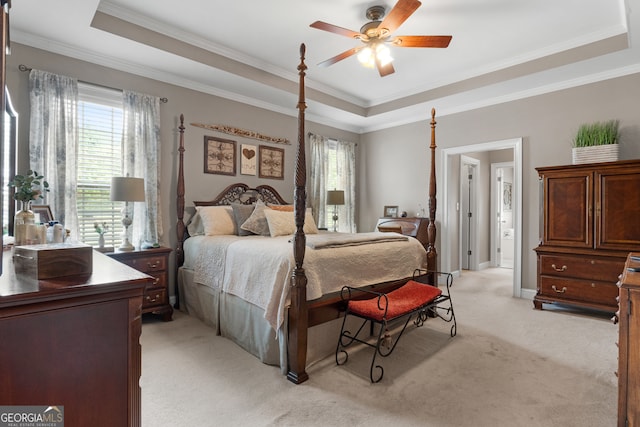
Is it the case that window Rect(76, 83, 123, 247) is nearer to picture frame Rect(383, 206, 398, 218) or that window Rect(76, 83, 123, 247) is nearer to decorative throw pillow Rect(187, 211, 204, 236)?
decorative throw pillow Rect(187, 211, 204, 236)

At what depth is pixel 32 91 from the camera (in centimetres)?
299

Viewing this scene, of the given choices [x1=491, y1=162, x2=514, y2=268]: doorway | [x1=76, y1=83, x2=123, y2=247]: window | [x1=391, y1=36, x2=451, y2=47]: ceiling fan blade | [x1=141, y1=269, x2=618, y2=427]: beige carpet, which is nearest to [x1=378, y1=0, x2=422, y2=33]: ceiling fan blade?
[x1=391, y1=36, x2=451, y2=47]: ceiling fan blade

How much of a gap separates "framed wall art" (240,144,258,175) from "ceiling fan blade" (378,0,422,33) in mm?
2527

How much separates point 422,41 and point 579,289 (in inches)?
125

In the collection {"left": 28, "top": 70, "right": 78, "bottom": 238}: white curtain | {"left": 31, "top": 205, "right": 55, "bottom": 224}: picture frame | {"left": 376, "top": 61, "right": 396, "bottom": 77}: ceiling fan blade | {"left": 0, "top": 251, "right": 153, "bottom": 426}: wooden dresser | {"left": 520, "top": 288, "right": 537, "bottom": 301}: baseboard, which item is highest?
{"left": 376, "top": 61, "right": 396, "bottom": 77}: ceiling fan blade

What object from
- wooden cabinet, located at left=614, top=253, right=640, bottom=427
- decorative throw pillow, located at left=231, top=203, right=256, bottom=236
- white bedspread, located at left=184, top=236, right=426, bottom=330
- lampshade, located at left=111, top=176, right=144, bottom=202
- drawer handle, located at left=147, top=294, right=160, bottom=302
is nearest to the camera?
wooden cabinet, located at left=614, top=253, right=640, bottom=427

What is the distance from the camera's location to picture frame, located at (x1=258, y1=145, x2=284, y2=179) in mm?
4820

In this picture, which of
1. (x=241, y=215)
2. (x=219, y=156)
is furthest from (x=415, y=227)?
(x=219, y=156)

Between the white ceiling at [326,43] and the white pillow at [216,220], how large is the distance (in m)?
1.57

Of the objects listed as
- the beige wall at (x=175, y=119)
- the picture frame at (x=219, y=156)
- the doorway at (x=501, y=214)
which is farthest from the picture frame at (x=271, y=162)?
the doorway at (x=501, y=214)

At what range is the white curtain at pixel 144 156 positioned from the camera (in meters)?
3.55

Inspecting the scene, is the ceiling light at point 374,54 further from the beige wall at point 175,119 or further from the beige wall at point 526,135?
the beige wall at point 526,135

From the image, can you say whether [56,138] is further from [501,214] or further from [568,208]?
[501,214]

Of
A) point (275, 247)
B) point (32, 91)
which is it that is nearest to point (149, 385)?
point (275, 247)
